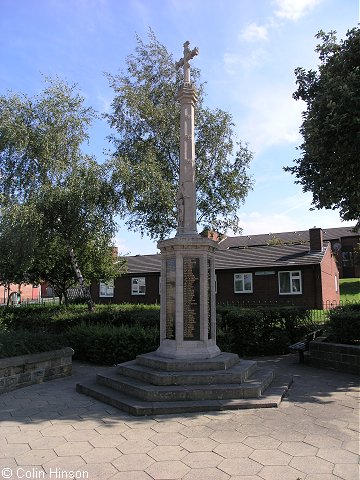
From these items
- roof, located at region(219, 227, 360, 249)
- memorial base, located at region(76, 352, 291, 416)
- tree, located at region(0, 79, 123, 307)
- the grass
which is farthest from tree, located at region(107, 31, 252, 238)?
roof, located at region(219, 227, 360, 249)

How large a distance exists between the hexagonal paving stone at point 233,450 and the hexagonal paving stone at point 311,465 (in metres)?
0.51

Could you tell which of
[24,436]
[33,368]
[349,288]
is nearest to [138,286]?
[349,288]

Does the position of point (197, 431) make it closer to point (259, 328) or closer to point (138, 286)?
point (259, 328)

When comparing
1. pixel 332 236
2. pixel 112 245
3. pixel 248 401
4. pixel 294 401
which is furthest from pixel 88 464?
pixel 332 236

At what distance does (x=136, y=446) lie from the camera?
465 cm

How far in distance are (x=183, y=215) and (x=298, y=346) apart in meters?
4.47

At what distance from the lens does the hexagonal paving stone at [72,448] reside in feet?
14.7

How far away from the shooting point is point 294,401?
641cm

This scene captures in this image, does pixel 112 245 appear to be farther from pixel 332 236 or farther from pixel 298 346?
pixel 332 236

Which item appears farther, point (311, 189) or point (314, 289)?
point (314, 289)

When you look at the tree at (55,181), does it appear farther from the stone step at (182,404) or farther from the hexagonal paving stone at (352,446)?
the hexagonal paving stone at (352,446)

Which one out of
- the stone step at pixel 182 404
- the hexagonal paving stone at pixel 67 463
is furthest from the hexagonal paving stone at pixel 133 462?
the stone step at pixel 182 404

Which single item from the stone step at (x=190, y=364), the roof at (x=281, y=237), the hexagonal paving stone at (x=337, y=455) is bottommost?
the hexagonal paving stone at (x=337, y=455)

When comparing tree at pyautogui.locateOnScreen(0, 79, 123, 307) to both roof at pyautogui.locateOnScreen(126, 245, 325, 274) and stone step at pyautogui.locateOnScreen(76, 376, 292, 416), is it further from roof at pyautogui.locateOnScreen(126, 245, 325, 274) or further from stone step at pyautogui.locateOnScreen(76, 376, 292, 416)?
roof at pyautogui.locateOnScreen(126, 245, 325, 274)
